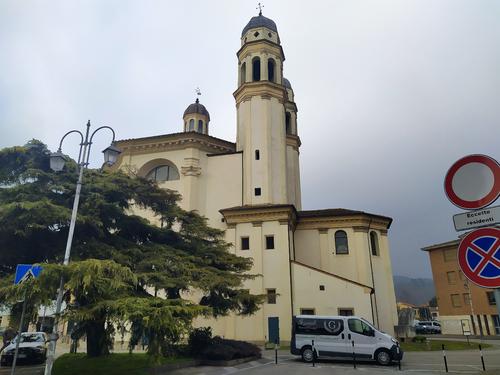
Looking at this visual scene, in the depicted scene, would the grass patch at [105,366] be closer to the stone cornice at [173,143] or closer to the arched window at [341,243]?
the arched window at [341,243]

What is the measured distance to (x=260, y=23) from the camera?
1425 inches

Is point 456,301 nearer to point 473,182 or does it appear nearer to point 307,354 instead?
point 307,354

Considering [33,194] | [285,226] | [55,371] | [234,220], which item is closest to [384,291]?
[285,226]

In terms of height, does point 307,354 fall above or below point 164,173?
below

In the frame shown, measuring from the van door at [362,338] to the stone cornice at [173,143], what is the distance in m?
21.4

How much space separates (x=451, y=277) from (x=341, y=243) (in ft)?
74.4

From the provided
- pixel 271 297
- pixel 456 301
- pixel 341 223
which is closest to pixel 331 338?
pixel 271 297

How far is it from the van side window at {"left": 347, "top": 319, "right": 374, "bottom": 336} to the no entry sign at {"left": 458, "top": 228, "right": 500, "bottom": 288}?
1338 cm

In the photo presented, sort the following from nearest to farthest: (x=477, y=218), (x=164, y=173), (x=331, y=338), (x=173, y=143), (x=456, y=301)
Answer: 1. (x=477, y=218)
2. (x=331, y=338)
3. (x=173, y=143)
4. (x=164, y=173)
5. (x=456, y=301)

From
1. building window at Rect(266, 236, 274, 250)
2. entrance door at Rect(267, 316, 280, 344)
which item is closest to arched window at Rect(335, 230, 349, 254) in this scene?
building window at Rect(266, 236, 274, 250)

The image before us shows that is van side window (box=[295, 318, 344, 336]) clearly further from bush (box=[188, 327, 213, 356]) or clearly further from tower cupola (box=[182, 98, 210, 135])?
tower cupola (box=[182, 98, 210, 135])

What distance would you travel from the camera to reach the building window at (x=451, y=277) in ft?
141

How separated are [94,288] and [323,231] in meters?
22.0

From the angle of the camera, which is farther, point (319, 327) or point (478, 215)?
point (319, 327)
